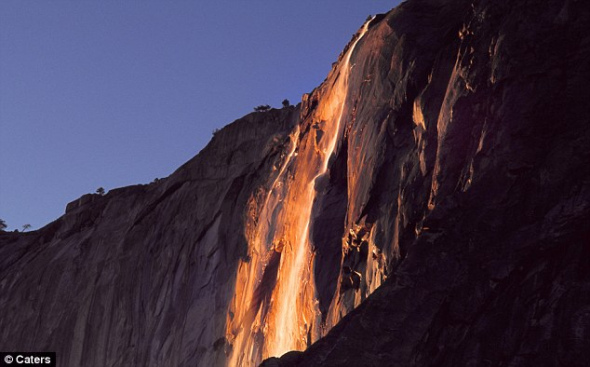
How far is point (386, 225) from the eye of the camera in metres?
20.9

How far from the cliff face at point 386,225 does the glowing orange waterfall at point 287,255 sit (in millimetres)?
82

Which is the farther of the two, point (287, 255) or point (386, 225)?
point (287, 255)

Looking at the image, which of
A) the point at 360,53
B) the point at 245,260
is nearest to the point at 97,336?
the point at 245,260

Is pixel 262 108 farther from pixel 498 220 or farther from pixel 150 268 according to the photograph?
pixel 498 220

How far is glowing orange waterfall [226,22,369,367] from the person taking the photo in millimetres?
25656

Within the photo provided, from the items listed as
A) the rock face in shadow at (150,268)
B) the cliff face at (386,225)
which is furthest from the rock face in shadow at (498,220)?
the rock face in shadow at (150,268)

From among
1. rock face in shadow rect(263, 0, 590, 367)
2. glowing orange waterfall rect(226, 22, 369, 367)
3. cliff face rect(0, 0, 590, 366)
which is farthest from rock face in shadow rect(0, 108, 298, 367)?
rock face in shadow rect(263, 0, 590, 367)

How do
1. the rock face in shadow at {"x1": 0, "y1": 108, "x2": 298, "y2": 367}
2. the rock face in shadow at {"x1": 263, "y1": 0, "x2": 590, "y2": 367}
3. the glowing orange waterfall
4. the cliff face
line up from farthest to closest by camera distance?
the rock face in shadow at {"x1": 0, "y1": 108, "x2": 298, "y2": 367} < the glowing orange waterfall < the cliff face < the rock face in shadow at {"x1": 263, "y1": 0, "x2": 590, "y2": 367}

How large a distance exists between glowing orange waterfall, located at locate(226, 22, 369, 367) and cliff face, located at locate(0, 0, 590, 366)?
8cm

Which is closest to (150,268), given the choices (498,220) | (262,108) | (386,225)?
(262,108)

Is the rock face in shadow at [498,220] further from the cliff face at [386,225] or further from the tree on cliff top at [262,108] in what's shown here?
the tree on cliff top at [262,108]

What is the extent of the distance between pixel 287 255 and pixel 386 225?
24.2 ft

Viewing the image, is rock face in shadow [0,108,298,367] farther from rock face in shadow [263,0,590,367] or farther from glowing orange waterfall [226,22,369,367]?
rock face in shadow [263,0,590,367]

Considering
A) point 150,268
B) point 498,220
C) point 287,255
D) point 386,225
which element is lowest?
point 498,220
